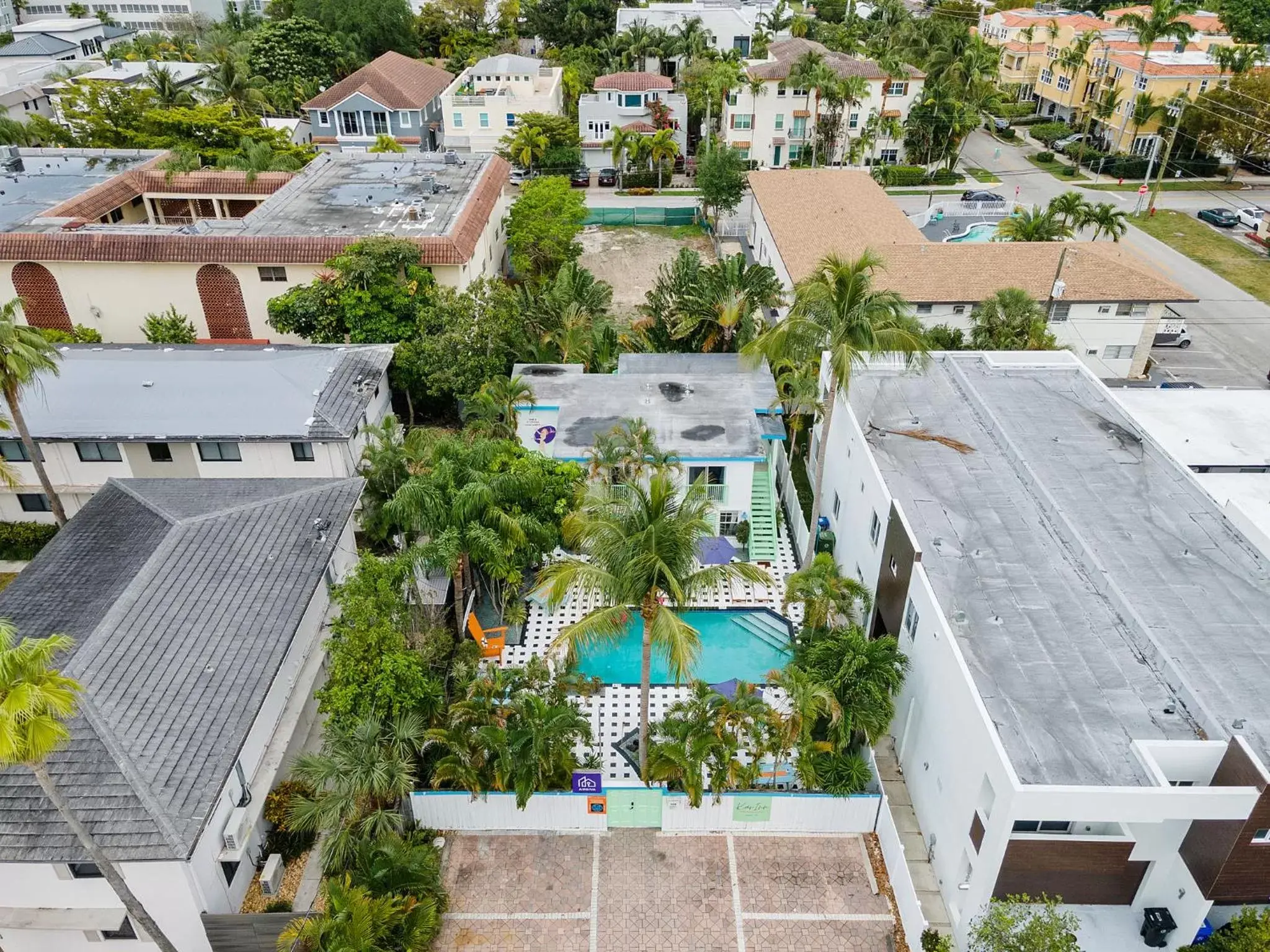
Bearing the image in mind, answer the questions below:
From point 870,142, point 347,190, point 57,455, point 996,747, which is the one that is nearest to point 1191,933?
point 996,747

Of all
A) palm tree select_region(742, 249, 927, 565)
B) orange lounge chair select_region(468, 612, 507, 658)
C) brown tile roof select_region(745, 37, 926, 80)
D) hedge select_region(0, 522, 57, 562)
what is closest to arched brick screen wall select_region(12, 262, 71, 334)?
hedge select_region(0, 522, 57, 562)

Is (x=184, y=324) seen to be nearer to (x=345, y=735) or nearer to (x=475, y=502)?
(x=475, y=502)

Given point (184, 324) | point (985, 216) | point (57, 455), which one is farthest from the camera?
point (985, 216)

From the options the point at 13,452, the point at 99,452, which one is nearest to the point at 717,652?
the point at 99,452

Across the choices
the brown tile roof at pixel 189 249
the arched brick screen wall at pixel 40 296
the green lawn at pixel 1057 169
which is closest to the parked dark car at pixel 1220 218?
the green lawn at pixel 1057 169

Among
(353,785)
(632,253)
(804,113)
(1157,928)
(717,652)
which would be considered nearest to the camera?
(1157,928)

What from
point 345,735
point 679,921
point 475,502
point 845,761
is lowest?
point 679,921

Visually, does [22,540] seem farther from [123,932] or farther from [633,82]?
[633,82]
